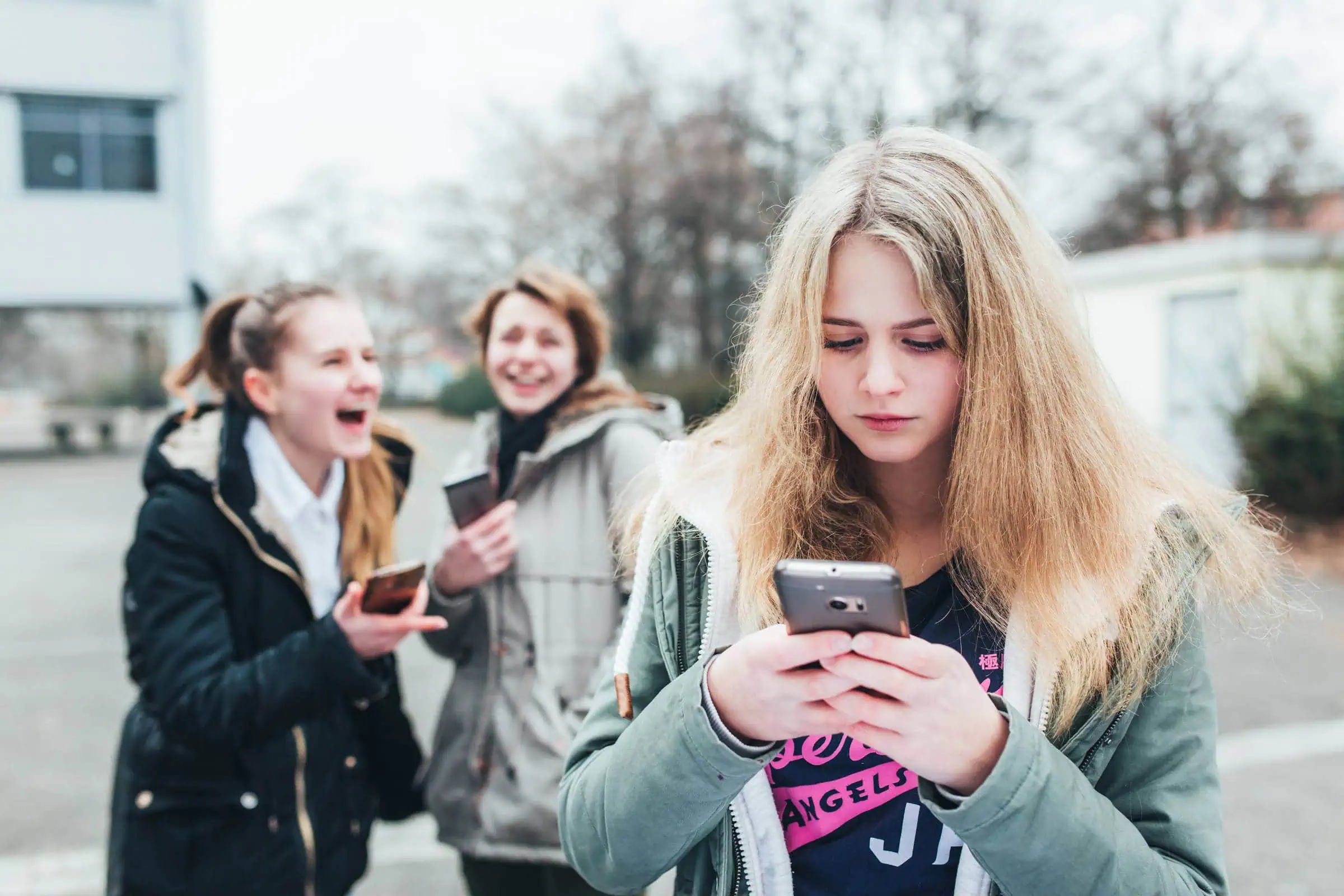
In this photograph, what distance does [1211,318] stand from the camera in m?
10.8

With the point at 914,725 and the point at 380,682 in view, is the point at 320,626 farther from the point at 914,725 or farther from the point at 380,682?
the point at 914,725

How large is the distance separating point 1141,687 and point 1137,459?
1.01 feet

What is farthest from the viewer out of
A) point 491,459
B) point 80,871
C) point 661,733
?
point 80,871

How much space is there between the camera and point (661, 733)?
42.9 inches

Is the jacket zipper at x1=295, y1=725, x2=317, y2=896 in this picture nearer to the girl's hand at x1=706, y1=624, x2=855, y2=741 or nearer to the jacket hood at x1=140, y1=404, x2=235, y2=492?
the jacket hood at x1=140, y1=404, x2=235, y2=492

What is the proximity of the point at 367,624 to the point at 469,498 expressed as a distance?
391mm

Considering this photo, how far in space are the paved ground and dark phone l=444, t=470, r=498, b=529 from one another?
1.61 ft

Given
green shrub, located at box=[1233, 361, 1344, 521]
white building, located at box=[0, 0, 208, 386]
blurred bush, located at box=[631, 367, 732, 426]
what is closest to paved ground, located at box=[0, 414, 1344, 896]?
green shrub, located at box=[1233, 361, 1344, 521]

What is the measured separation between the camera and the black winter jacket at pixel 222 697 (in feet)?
6.20

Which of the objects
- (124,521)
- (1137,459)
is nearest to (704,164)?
(124,521)

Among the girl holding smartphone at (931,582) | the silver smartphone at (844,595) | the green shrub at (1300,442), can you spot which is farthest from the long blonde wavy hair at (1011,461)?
the green shrub at (1300,442)

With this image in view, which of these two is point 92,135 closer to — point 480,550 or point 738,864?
point 480,550

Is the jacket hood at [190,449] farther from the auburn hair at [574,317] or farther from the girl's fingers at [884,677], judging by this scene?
the girl's fingers at [884,677]

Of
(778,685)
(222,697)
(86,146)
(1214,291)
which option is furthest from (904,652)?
(86,146)
